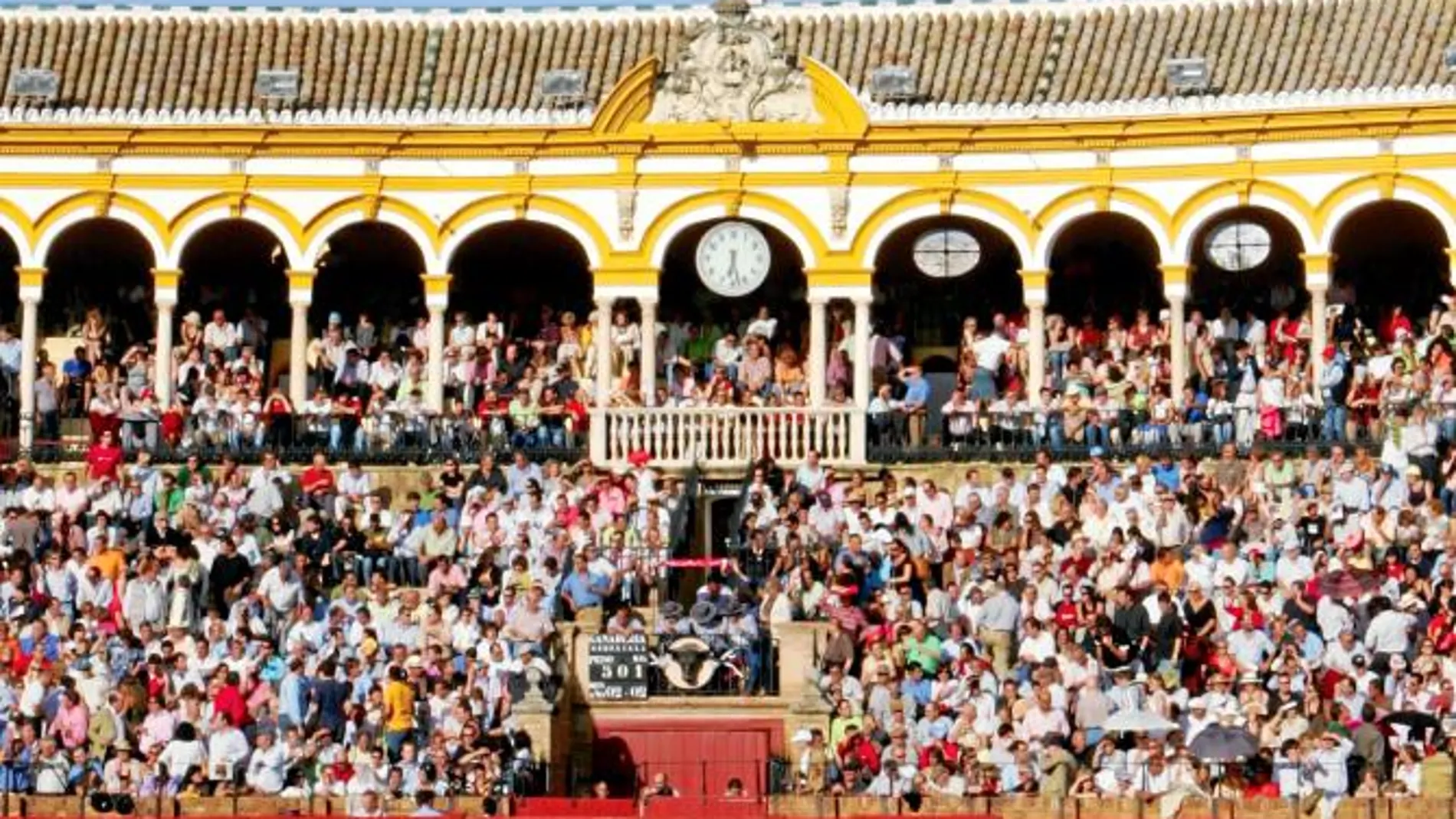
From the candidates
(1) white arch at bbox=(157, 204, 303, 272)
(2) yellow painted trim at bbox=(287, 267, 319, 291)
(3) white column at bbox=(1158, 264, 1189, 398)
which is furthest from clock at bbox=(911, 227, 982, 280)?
(1) white arch at bbox=(157, 204, 303, 272)

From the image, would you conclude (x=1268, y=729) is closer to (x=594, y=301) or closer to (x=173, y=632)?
(x=173, y=632)

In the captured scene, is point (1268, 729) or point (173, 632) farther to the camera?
point (173, 632)

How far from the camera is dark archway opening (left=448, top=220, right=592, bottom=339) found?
75.2 m

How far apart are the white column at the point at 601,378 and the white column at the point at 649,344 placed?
523mm

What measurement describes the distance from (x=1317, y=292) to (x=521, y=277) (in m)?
12.8

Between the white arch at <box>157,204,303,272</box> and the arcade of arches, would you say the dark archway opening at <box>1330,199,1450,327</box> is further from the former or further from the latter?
the white arch at <box>157,204,303,272</box>

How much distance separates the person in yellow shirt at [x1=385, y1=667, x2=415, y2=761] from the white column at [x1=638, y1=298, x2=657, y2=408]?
1398 cm

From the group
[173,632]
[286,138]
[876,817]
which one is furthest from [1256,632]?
[286,138]

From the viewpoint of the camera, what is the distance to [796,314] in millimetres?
74688

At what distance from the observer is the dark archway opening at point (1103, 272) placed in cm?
7381

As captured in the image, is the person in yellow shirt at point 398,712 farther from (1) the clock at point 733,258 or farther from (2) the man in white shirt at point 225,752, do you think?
(1) the clock at point 733,258

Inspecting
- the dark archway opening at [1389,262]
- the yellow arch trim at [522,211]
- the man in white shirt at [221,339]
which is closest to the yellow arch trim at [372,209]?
the yellow arch trim at [522,211]

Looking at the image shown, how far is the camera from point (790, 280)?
74938 mm

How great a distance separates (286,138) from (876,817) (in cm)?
2204
